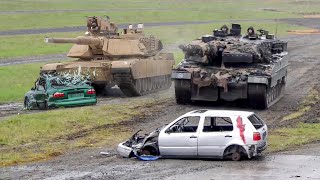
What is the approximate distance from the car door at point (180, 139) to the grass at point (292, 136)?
8.38 feet

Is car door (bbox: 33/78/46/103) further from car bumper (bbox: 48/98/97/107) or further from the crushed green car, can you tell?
car bumper (bbox: 48/98/97/107)

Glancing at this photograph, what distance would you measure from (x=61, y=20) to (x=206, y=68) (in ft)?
144

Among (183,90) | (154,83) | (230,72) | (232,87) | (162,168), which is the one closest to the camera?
(162,168)

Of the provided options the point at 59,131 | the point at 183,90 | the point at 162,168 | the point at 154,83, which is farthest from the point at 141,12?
the point at 162,168

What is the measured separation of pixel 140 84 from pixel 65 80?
4.62 m

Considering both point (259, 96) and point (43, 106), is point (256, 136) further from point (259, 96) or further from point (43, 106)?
point (43, 106)

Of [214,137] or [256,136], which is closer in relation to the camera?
[256,136]

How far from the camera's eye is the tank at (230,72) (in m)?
28.8

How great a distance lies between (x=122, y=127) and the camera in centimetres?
2595

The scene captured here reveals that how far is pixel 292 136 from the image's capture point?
926 inches

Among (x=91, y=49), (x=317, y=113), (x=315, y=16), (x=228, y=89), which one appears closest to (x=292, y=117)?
(x=317, y=113)

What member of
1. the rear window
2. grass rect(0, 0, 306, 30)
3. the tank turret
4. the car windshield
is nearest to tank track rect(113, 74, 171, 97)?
the tank turret

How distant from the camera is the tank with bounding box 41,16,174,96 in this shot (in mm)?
33062

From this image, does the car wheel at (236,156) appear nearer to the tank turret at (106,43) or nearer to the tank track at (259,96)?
the tank track at (259,96)
